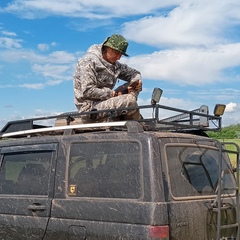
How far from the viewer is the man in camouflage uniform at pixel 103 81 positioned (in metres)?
6.02

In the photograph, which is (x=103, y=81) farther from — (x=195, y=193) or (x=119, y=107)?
(x=195, y=193)

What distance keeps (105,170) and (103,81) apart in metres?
1.87

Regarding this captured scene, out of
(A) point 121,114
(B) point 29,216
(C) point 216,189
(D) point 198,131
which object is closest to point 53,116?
(A) point 121,114

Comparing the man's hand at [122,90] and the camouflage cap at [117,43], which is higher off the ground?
the camouflage cap at [117,43]

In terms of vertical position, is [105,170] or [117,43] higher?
[117,43]

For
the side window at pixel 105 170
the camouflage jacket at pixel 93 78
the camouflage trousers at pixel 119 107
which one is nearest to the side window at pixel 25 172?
the side window at pixel 105 170

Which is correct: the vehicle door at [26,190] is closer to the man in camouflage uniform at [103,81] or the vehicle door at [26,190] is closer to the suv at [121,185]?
the suv at [121,185]

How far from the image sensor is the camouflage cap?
631 cm

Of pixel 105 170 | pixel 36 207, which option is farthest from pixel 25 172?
pixel 105 170

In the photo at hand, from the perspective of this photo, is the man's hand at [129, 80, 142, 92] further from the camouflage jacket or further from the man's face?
the man's face

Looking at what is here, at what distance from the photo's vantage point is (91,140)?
5.03m

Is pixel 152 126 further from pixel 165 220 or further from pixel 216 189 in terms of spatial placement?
pixel 165 220

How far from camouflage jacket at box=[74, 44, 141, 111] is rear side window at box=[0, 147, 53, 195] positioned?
98cm

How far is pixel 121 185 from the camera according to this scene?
468 cm
